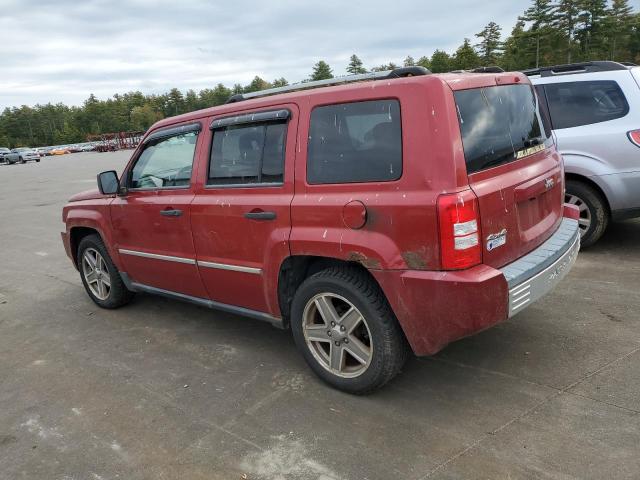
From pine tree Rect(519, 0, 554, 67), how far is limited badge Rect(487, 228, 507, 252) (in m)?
60.6

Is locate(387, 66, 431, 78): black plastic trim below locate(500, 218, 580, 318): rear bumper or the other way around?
the other way around

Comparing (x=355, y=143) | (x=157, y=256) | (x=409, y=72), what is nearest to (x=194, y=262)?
(x=157, y=256)

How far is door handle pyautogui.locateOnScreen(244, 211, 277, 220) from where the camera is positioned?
3.31m

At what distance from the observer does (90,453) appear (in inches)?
114

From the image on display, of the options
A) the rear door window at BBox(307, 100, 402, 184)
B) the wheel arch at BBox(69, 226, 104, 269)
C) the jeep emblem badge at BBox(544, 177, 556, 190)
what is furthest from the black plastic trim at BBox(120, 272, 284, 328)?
the jeep emblem badge at BBox(544, 177, 556, 190)

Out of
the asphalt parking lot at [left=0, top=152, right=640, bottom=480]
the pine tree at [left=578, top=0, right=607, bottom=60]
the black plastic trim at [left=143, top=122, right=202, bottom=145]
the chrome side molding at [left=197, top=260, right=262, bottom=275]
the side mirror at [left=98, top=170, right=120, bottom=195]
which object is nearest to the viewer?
the asphalt parking lot at [left=0, top=152, right=640, bottom=480]

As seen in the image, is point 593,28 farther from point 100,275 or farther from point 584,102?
point 100,275

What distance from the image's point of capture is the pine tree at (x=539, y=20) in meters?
56.1

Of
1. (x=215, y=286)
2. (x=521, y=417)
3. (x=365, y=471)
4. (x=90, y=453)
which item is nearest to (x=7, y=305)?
(x=215, y=286)

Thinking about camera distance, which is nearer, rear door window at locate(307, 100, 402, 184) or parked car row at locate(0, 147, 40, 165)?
rear door window at locate(307, 100, 402, 184)

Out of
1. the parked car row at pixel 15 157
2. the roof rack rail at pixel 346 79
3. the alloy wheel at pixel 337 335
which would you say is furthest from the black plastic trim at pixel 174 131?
the parked car row at pixel 15 157

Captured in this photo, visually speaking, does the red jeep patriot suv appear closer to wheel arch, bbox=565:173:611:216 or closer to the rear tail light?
the rear tail light

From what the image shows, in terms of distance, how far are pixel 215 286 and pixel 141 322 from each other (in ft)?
4.52

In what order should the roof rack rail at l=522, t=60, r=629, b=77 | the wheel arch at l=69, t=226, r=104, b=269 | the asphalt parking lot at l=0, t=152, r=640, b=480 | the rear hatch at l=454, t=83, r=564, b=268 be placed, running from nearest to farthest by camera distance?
the asphalt parking lot at l=0, t=152, r=640, b=480 < the rear hatch at l=454, t=83, r=564, b=268 < the wheel arch at l=69, t=226, r=104, b=269 < the roof rack rail at l=522, t=60, r=629, b=77
